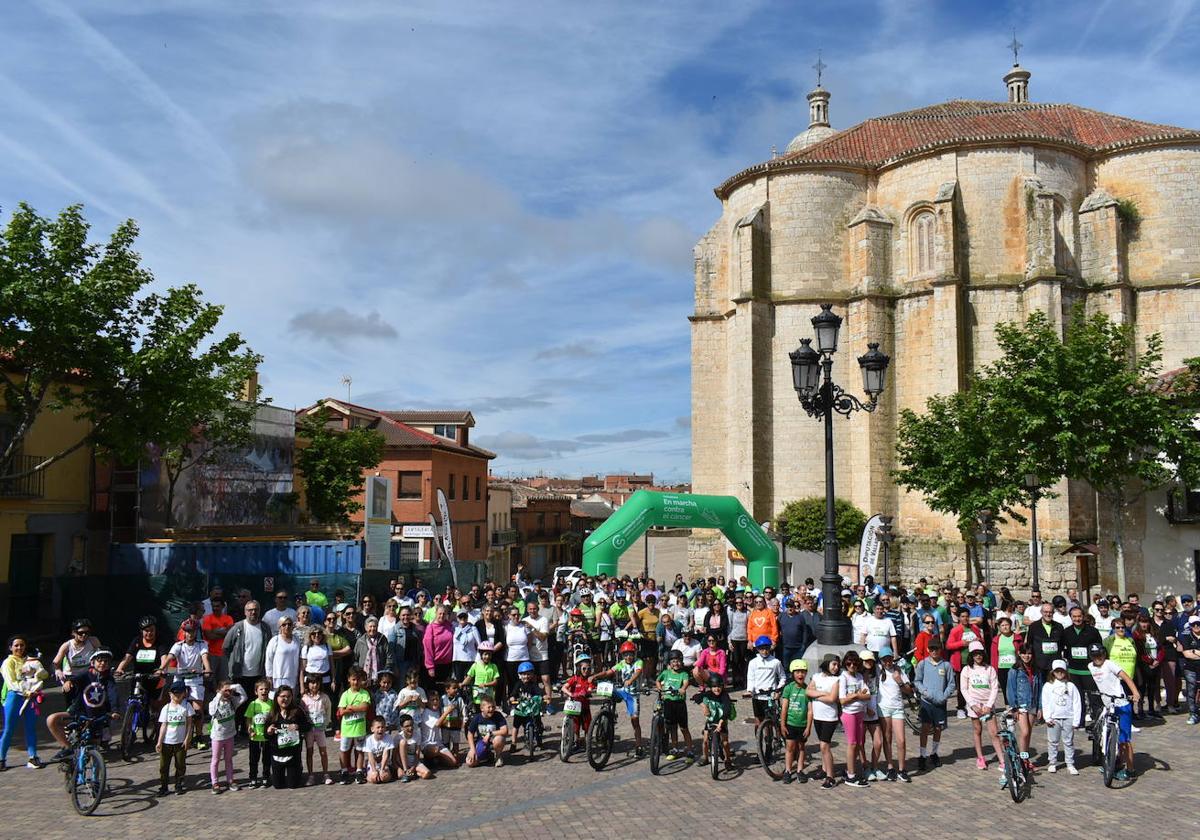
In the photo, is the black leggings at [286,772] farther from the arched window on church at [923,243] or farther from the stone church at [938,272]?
the arched window on church at [923,243]

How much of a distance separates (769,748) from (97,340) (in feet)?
47.9

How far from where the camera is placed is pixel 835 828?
343 inches

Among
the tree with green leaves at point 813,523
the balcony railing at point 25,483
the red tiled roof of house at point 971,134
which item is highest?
the red tiled roof of house at point 971,134

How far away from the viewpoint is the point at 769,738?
10883 millimetres

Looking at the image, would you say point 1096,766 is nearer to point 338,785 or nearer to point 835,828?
point 835,828

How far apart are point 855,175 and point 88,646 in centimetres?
3442

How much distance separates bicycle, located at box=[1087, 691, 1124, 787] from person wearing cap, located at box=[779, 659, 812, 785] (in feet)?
10.6

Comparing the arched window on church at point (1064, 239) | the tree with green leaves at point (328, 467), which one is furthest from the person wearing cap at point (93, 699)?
the arched window on church at point (1064, 239)

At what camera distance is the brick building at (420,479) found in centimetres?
4597

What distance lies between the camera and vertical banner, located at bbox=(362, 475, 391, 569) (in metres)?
22.2

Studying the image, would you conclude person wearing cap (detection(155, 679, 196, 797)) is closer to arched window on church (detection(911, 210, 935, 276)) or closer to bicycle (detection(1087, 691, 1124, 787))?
bicycle (detection(1087, 691, 1124, 787))

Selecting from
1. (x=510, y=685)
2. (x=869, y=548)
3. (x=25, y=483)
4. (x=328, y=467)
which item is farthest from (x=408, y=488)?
(x=510, y=685)

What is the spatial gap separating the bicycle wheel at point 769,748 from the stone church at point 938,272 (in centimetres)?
2361

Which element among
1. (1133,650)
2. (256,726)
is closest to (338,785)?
(256,726)
